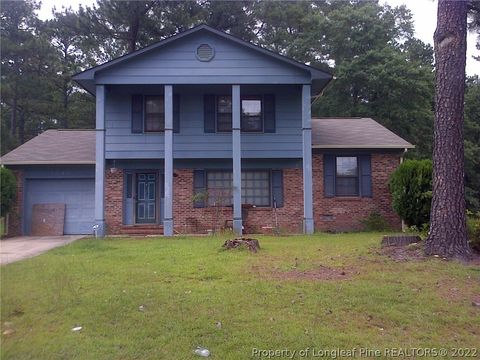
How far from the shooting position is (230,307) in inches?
212

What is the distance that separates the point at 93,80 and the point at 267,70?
5472 mm

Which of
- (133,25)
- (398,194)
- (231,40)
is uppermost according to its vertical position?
(133,25)

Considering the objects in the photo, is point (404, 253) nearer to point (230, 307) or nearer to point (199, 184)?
point (230, 307)

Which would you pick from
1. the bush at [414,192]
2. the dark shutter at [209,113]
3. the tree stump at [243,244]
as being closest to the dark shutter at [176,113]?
the dark shutter at [209,113]

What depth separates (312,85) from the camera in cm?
1595

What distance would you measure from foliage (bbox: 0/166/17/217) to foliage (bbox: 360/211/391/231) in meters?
11.4

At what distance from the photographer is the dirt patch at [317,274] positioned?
6.70 m

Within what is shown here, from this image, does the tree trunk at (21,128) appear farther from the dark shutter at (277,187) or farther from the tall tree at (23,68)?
the dark shutter at (277,187)

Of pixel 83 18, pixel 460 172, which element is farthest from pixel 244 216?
pixel 83 18

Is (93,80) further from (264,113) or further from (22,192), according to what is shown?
(264,113)

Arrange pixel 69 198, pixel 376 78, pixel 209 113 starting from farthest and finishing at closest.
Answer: pixel 376 78, pixel 69 198, pixel 209 113

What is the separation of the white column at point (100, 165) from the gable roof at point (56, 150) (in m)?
1.29

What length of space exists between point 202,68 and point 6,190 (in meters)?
7.13

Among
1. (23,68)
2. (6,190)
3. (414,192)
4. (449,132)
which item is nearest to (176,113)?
(6,190)
